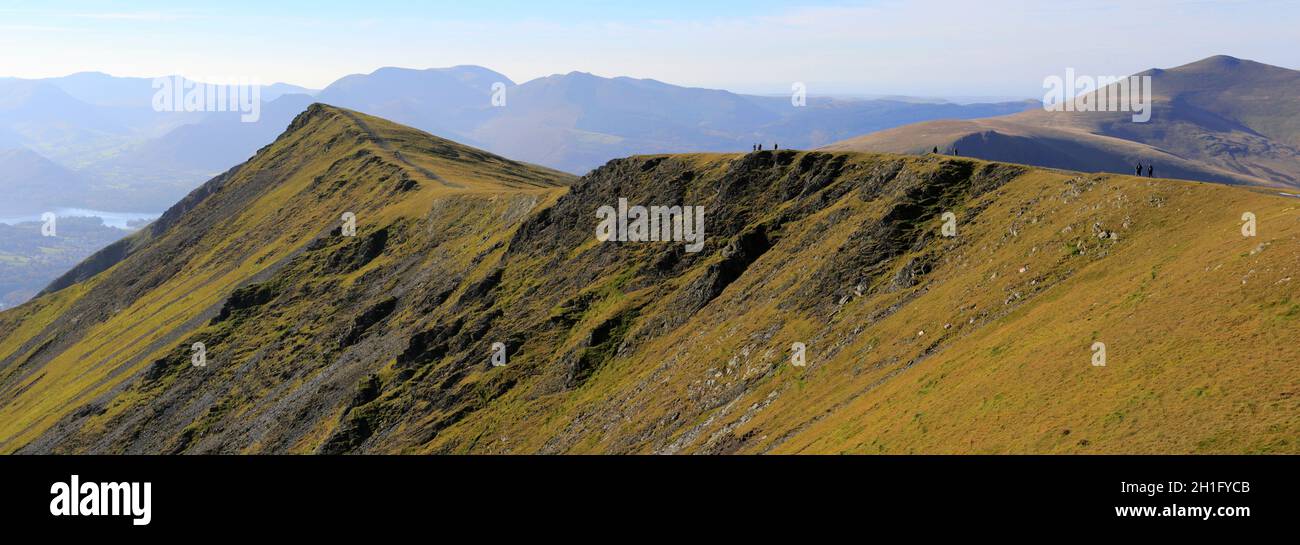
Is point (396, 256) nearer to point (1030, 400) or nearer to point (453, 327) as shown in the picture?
point (453, 327)

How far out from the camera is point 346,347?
11462 cm

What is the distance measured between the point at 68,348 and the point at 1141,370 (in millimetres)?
193756

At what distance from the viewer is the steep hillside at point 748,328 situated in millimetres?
41156

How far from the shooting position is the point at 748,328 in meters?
74.8

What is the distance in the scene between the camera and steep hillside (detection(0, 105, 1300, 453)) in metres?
41.2

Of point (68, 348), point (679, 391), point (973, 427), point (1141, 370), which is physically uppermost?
point (1141, 370)

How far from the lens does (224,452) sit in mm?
99938

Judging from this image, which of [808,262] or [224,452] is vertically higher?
[808,262]

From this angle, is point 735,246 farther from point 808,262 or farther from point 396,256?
point 396,256

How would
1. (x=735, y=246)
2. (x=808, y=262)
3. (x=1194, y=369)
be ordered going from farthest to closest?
(x=735, y=246)
(x=808, y=262)
(x=1194, y=369)

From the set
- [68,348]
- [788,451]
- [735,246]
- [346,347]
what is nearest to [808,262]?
[735,246]

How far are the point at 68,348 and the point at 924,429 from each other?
18529 centimetres

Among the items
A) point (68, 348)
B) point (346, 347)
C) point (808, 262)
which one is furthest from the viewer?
point (68, 348)

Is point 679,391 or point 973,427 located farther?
point 679,391
